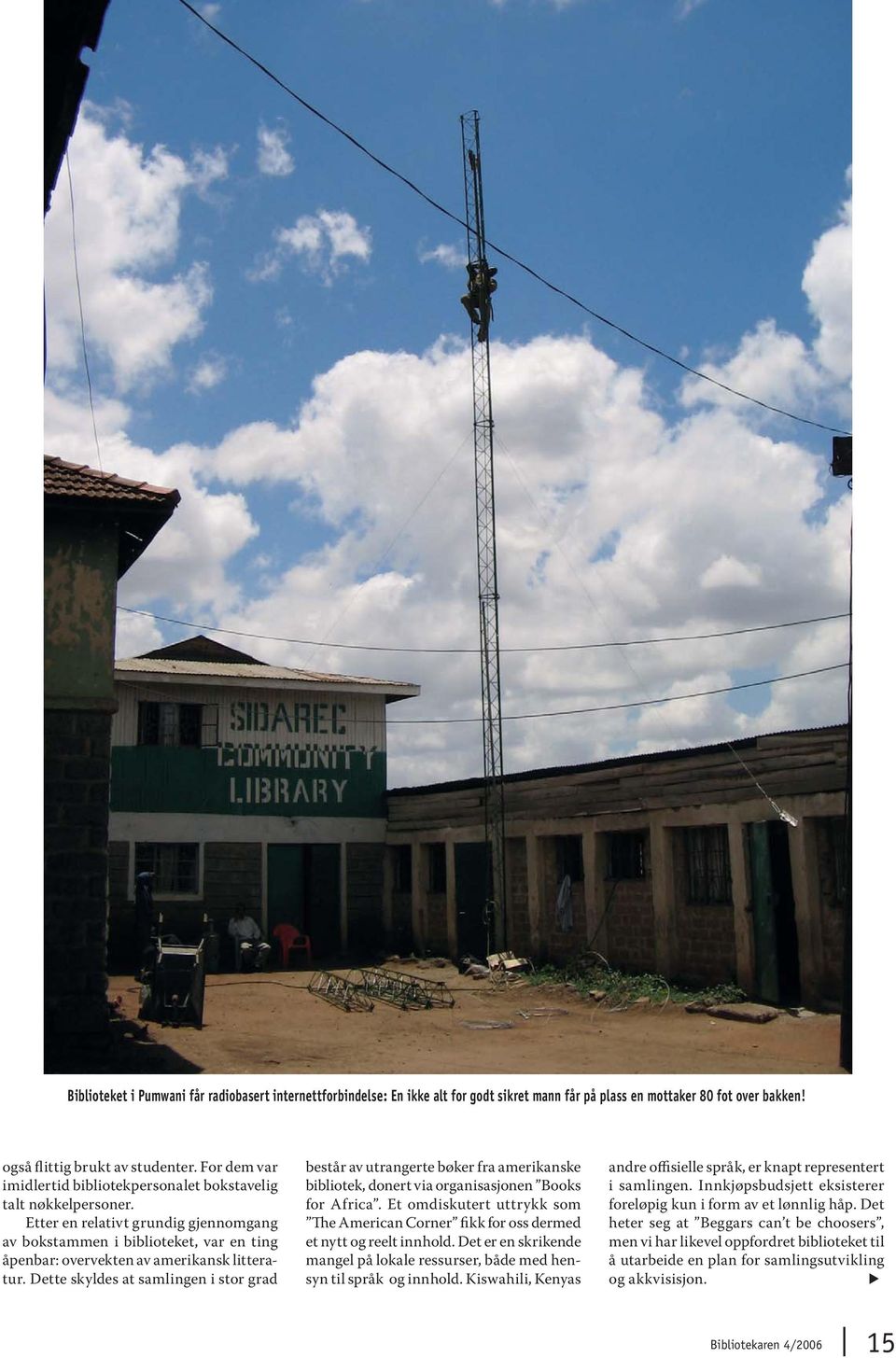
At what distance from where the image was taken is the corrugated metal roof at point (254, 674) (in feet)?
81.7

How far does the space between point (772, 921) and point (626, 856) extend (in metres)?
3.71

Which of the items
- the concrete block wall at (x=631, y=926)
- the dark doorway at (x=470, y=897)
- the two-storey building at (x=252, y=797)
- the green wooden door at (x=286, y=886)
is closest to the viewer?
the concrete block wall at (x=631, y=926)

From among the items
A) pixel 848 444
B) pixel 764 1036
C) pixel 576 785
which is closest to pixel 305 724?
pixel 576 785

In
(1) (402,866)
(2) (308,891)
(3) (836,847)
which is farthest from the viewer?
(1) (402,866)

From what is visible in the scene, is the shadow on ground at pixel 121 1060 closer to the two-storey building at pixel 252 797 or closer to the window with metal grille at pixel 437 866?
the two-storey building at pixel 252 797

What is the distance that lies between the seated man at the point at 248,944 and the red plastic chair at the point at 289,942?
340mm

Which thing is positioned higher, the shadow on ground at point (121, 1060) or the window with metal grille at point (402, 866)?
the window with metal grille at point (402, 866)

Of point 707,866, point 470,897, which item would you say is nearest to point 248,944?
point 470,897

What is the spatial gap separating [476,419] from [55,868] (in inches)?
551

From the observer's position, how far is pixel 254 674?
26.0 metres

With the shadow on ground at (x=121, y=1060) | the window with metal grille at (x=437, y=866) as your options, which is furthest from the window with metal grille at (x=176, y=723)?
the shadow on ground at (x=121, y=1060)

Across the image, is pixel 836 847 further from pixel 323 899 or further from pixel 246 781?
pixel 246 781

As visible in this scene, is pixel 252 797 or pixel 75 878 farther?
pixel 252 797
